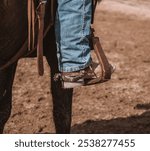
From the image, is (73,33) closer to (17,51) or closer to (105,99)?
(17,51)

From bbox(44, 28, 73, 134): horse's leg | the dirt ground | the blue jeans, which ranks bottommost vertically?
the dirt ground

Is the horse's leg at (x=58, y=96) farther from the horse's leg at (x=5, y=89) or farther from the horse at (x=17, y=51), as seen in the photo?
the horse's leg at (x=5, y=89)

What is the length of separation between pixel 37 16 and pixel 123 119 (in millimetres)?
2369

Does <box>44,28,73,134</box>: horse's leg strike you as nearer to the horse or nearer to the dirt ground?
the horse

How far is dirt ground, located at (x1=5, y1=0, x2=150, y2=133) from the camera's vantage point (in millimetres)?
4934

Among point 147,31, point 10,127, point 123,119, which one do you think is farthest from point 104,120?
point 147,31

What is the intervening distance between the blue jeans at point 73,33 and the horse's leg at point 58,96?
0.46ft

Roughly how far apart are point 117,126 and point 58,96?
57.8 inches

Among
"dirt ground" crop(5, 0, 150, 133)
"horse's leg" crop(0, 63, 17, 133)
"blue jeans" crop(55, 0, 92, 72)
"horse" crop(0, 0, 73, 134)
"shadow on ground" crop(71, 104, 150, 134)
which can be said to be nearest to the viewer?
"horse" crop(0, 0, 73, 134)

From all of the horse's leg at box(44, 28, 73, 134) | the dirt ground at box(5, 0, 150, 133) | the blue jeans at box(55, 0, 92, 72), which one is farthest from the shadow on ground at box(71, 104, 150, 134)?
the blue jeans at box(55, 0, 92, 72)

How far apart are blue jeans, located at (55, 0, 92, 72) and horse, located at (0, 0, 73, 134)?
4.4 inches

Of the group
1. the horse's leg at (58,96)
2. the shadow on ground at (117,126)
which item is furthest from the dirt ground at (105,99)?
the horse's leg at (58,96)

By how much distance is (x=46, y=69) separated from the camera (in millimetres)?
6477

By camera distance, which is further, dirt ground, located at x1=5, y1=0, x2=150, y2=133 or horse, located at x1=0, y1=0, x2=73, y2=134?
dirt ground, located at x1=5, y1=0, x2=150, y2=133
